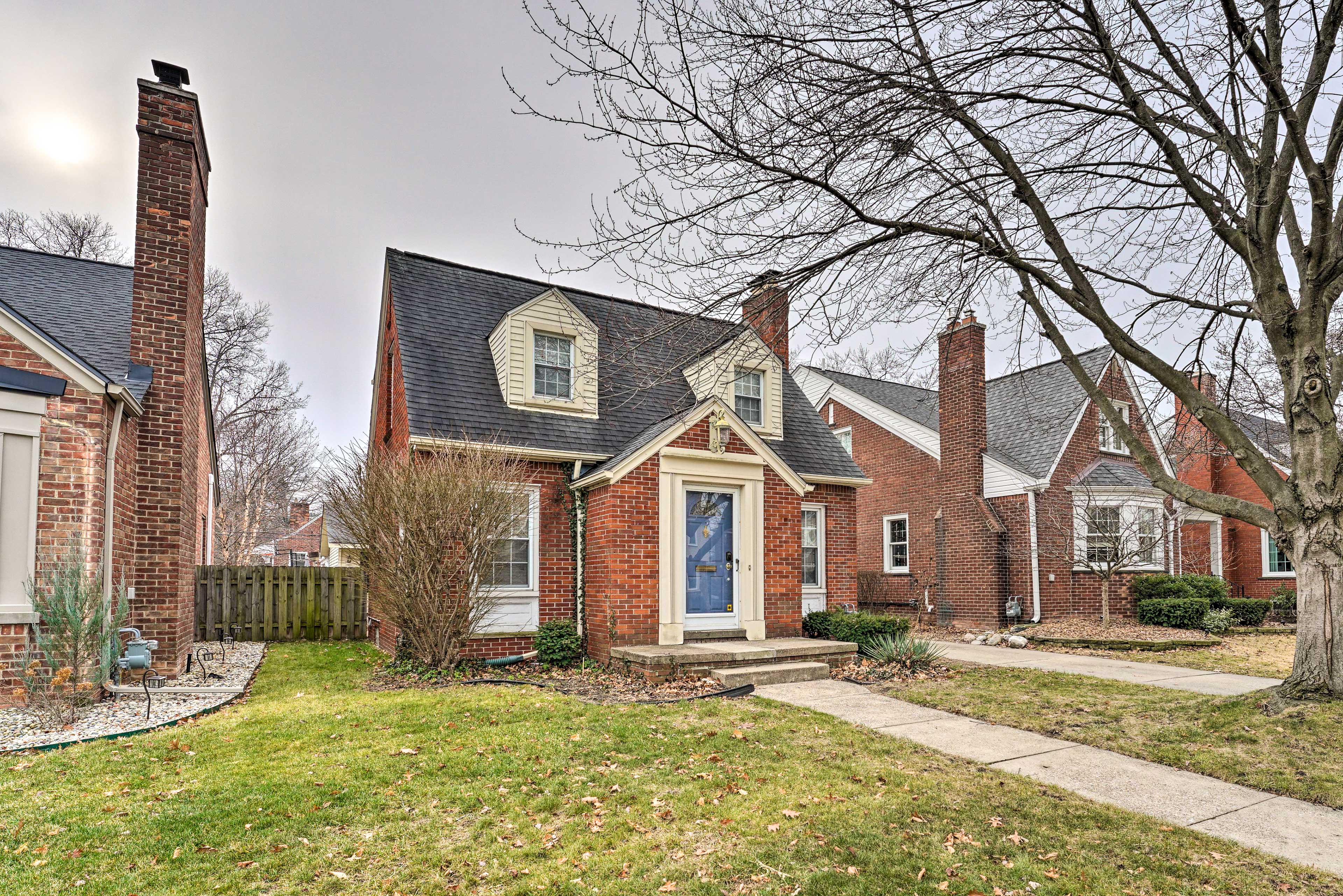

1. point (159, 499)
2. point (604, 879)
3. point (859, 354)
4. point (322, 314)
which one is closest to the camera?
point (604, 879)

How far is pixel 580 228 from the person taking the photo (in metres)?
5.68

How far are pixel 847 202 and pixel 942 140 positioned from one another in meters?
1.27

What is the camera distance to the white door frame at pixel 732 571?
10.9 metres

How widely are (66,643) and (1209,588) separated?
20.3m

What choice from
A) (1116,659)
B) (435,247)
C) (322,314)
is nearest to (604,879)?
(1116,659)

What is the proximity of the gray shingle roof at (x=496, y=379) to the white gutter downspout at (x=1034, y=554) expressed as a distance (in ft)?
15.3

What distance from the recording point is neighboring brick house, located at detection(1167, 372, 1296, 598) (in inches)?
732

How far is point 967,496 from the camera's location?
16.9 meters

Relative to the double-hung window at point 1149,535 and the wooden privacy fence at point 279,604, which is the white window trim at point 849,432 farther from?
the wooden privacy fence at point 279,604

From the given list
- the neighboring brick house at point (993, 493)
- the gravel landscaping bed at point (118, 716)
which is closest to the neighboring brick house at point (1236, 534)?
the neighboring brick house at point (993, 493)

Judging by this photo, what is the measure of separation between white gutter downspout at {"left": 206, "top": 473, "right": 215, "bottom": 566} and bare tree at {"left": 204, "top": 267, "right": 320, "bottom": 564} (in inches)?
114

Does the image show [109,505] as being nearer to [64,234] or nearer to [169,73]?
[169,73]

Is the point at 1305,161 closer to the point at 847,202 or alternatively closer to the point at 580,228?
the point at 847,202

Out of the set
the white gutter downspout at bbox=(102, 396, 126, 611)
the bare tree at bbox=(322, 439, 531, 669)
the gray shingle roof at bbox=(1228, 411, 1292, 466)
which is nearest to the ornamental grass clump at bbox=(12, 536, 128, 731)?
the white gutter downspout at bbox=(102, 396, 126, 611)
